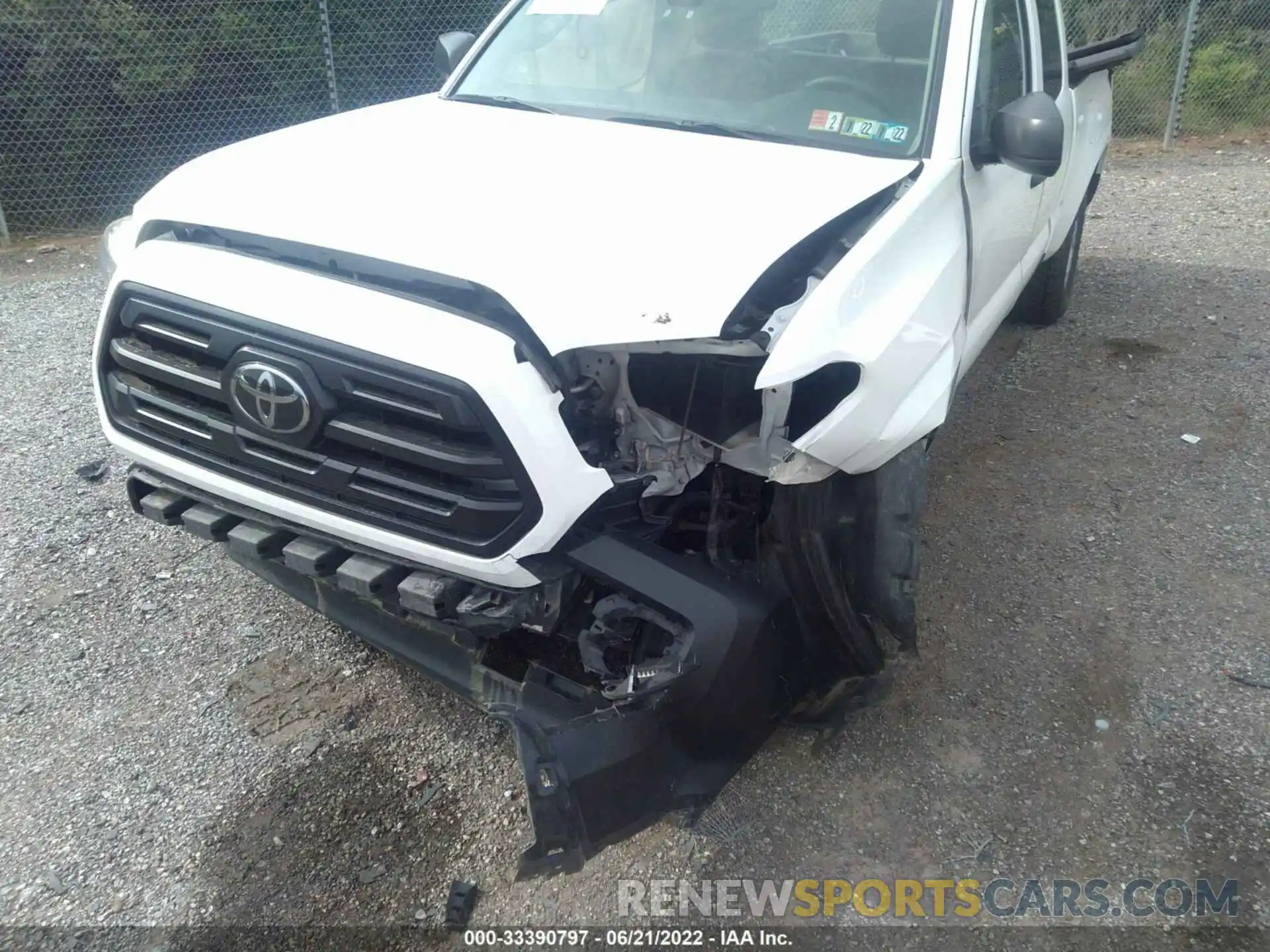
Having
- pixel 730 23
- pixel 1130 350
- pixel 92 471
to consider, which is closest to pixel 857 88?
pixel 730 23

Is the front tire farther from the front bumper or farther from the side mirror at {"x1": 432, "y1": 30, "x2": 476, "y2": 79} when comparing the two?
the front bumper

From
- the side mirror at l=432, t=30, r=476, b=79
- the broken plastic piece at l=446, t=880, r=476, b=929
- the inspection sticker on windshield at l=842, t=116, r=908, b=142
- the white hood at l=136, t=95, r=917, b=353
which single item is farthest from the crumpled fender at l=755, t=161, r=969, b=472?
the side mirror at l=432, t=30, r=476, b=79

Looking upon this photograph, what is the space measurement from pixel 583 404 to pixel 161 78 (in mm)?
7838

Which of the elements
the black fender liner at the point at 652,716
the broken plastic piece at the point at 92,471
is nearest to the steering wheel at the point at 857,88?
the black fender liner at the point at 652,716

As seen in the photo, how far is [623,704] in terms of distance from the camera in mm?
2254

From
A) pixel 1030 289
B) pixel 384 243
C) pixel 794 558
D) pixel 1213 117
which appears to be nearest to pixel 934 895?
pixel 794 558

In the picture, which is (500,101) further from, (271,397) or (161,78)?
(161,78)

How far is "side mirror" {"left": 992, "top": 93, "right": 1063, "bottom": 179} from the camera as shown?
291 cm

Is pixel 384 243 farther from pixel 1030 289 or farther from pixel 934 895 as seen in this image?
pixel 1030 289

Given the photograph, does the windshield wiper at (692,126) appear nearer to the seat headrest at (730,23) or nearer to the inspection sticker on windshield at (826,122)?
the inspection sticker on windshield at (826,122)

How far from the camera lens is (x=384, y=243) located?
7.64ft

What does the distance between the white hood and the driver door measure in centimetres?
38

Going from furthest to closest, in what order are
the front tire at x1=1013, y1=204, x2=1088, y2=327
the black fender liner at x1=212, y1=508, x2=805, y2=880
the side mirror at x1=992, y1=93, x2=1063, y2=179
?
1. the front tire at x1=1013, y1=204, x2=1088, y2=327
2. the side mirror at x1=992, y1=93, x2=1063, y2=179
3. the black fender liner at x1=212, y1=508, x2=805, y2=880

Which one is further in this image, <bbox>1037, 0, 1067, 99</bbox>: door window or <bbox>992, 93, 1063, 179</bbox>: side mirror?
<bbox>1037, 0, 1067, 99</bbox>: door window
